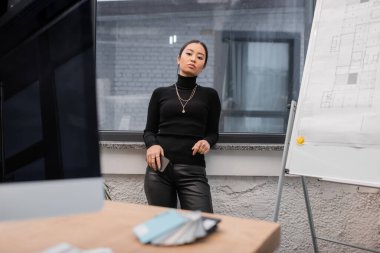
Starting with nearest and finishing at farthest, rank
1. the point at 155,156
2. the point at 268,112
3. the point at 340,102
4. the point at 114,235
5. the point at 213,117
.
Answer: the point at 114,235
the point at 340,102
the point at 155,156
the point at 213,117
the point at 268,112

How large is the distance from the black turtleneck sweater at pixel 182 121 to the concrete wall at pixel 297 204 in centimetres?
22

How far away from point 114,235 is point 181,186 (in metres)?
1.21

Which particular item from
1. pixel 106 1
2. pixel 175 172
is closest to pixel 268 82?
pixel 175 172

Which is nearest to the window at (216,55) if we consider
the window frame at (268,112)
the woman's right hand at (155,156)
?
the window frame at (268,112)

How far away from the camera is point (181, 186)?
1776mm

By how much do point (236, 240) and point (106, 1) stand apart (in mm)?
1992

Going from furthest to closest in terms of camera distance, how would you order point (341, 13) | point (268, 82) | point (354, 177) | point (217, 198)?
point (268, 82) → point (217, 198) → point (341, 13) → point (354, 177)

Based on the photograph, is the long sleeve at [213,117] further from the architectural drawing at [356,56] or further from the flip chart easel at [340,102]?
the architectural drawing at [356,56]

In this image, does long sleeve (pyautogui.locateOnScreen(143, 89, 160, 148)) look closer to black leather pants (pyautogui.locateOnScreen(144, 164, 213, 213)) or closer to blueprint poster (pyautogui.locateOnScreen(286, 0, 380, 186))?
black leather pants (pyautogui.locateOnScreen(144, 164, 213, 213))

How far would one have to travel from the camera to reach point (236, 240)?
55 cm

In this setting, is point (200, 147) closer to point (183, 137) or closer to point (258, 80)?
point (183, 137)

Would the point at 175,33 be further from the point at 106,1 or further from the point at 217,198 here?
the point at 217,198

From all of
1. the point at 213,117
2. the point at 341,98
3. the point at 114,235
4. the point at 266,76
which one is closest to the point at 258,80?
the point at 266,76

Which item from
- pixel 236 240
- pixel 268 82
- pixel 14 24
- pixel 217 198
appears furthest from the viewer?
pixel 268 82
